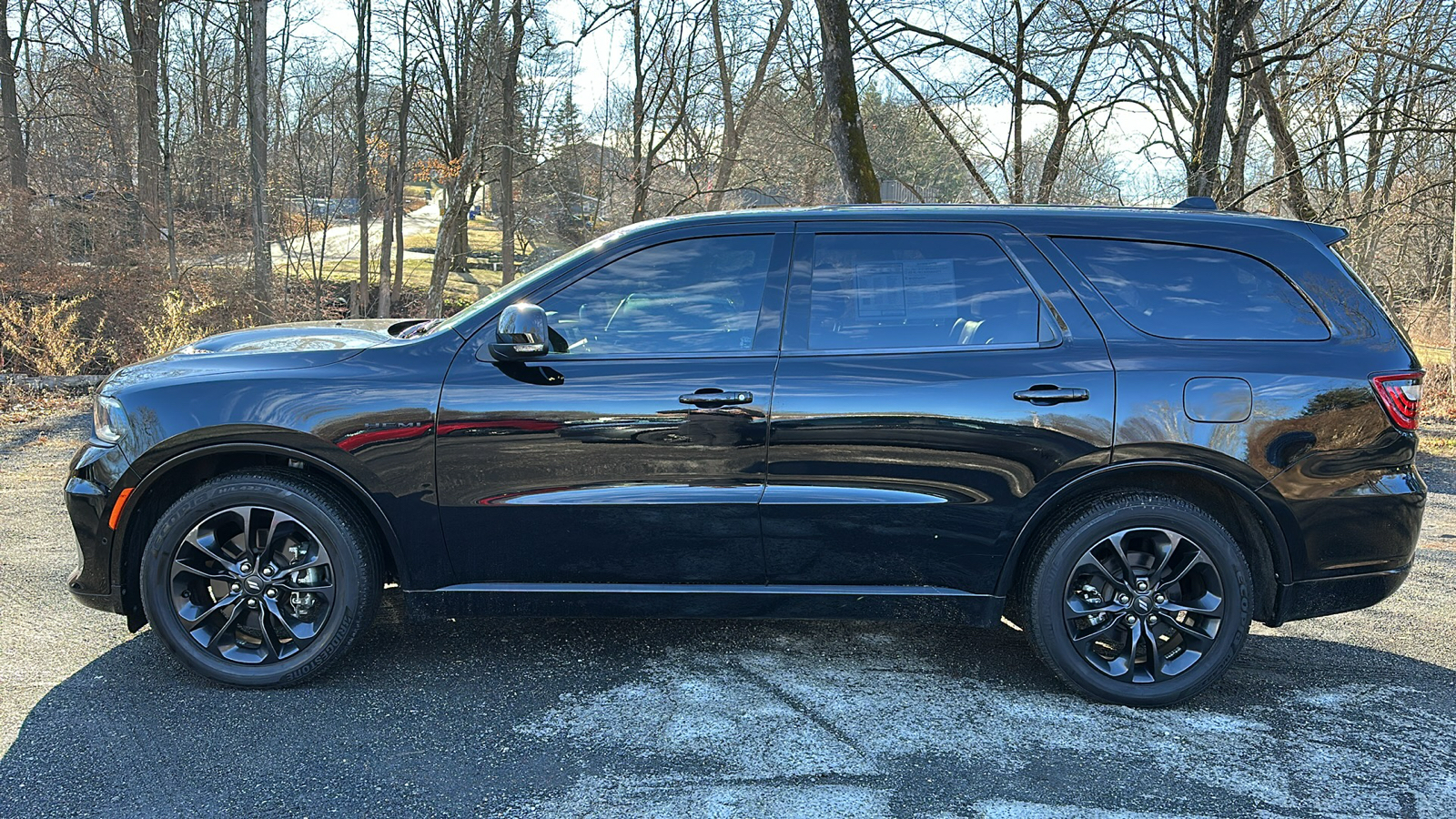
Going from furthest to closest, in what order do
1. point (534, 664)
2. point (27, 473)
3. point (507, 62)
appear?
point (507, 62), point (27, 473), point (534, 664)

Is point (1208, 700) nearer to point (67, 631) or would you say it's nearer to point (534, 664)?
point (534, 664)

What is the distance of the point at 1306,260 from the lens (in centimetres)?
373

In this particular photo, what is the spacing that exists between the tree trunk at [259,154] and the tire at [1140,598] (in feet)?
46.3

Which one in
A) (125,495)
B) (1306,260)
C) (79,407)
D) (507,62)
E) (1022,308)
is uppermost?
(507,62)

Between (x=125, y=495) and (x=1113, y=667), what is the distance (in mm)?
3711

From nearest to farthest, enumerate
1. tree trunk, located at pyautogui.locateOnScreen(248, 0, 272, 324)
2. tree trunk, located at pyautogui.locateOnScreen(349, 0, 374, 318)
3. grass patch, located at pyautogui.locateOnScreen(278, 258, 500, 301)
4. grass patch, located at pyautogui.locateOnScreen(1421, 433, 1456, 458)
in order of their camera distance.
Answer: grass patch, located at pyautogui.locateOnScreen(1421, 433, 1456, 458) < tree trunk, located at pyautogui.locateOnScreen(248, 0, 272, 324) < tree trunk, located at pyautogui.locateOnScreen(349, 0, 374, 318) < grass patch, located at pyautogui.locateOnScreen(278, 258, 500, 301)

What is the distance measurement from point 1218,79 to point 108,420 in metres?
11.3

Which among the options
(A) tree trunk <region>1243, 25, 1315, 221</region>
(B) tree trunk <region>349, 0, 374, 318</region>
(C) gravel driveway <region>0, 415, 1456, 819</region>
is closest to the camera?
(C) gravel driveway <region>0, 415, 1456, 819</region>

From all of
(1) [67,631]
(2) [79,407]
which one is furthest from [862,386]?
(2) [79,407]

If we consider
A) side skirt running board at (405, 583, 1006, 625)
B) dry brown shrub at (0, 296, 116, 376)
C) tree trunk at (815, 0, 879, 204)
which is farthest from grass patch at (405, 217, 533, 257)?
side skirt running board at (405, 583, 1006, 625)

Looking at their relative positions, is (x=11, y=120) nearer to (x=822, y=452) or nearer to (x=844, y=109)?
(x=844, y=109)

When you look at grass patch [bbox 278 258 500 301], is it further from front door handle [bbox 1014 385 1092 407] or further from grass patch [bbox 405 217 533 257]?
front door handle [bbox 1014 385 1092 407]

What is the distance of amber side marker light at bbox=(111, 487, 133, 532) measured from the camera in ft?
12.0

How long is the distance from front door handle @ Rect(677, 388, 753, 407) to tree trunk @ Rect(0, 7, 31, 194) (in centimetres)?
1851
